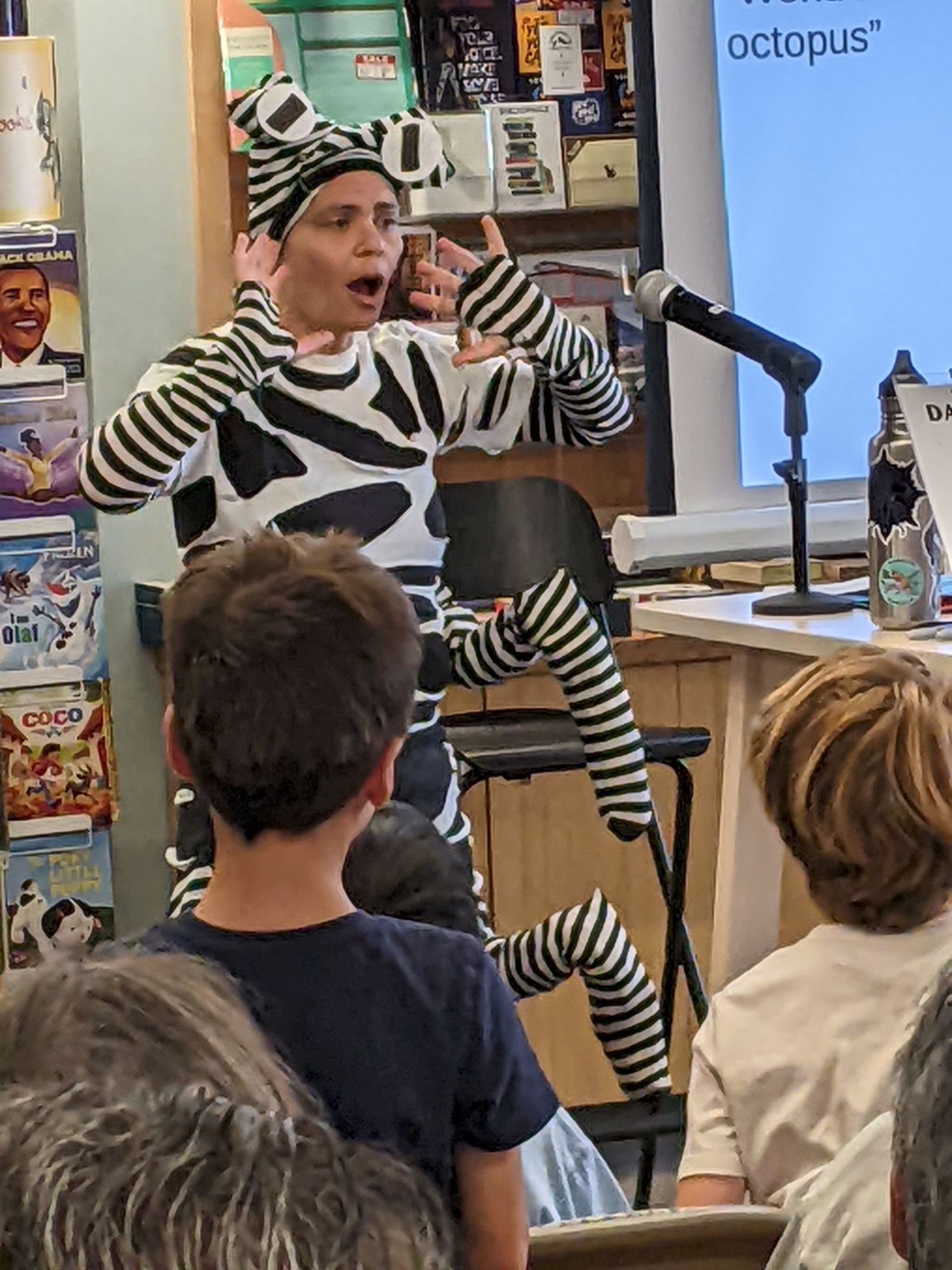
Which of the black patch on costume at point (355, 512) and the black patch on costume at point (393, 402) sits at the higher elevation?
the black patch on costume at point (393, 402)

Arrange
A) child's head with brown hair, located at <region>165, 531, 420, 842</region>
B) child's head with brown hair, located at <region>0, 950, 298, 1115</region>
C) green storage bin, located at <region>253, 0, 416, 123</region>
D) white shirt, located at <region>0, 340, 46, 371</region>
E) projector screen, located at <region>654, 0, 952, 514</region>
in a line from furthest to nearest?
green storage bin, located at <region>253, 0, 416, 123</region> → white shirt, located at <region>0, 340, 46, 371</region> → projector screen, located at <region>654, 0, 952, 514</region> → child's head with brown hair, located at <region>165, 531, 420, 842</region> → child's head with brown hair, located at <region>0, 950, 298, 1115</region>

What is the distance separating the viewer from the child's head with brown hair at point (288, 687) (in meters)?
1.33

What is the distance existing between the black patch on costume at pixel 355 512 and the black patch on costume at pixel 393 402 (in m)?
0.07

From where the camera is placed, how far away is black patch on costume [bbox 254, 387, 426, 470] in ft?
7.10

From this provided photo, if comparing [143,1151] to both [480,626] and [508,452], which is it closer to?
[480,626]

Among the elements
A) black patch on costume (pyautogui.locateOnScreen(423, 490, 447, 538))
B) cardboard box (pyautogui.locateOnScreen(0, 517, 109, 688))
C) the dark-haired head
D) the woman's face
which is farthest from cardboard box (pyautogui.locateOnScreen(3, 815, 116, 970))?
the dark-haired head

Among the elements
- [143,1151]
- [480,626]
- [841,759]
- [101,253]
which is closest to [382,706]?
[841,759]

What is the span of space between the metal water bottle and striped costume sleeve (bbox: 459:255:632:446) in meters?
0.40

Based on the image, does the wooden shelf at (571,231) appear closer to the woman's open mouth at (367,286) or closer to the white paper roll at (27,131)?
the white paper roll at (27,131)

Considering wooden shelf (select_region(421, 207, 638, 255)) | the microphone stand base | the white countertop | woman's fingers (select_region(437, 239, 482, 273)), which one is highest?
wooden shelf (select_region(421, 207, 638, 255))

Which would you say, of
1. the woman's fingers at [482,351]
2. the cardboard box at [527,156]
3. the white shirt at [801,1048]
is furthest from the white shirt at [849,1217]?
the cardboard box at [527,156]

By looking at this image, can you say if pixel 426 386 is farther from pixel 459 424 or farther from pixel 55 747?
pixel 55 747

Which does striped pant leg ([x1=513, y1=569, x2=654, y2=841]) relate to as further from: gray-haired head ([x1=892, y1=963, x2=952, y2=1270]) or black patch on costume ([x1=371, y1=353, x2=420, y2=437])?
Result: gray-haired head ([x1=892, y1=963, x2=952, y2=1270])

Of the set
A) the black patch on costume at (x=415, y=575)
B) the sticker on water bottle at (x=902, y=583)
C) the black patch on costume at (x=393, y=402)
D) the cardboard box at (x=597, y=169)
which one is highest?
the cardboard box at (x=597, y=169)
